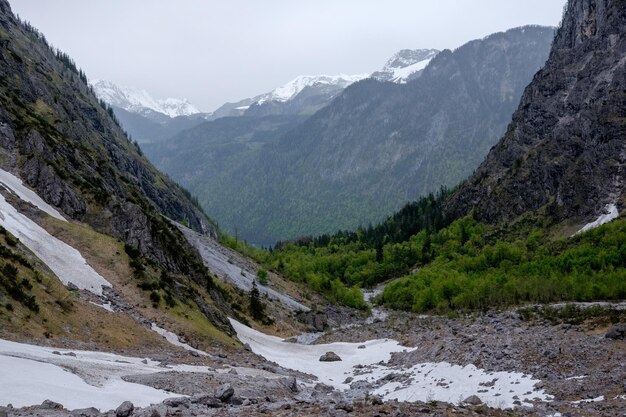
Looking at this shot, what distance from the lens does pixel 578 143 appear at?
6496 inches

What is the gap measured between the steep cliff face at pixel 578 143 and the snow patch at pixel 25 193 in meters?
133

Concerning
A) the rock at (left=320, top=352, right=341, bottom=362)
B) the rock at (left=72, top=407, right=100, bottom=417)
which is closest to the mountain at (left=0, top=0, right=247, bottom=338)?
the rock at (left=320, top=352, right=341, bottom=362)

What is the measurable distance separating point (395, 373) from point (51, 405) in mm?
27640

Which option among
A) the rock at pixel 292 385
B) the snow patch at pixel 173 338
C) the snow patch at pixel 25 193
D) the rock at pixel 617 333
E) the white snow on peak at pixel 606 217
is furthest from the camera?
Result: the white snow on peak at pixel 606 217

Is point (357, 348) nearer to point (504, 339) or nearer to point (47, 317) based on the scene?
point (504, 339)

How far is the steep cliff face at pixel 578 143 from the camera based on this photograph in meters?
151

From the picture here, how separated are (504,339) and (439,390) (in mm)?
11288

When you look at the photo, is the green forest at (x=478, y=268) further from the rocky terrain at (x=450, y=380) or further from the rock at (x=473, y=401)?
the rock at (x=473, y=401)

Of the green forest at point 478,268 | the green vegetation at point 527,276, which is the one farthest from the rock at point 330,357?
the green vegetation at point 527,276

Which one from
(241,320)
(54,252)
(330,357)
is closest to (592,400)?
(330,357)

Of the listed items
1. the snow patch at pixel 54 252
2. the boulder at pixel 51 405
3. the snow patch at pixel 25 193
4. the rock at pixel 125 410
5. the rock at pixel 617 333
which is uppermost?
the snow patch at pixel 25 193

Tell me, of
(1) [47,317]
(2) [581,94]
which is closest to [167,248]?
(1) [47,317]

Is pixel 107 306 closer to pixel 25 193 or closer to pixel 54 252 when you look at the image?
pixel 54 252

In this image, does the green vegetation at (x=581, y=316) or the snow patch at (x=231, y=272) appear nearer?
the green vegetation at (x=581, y=316)
